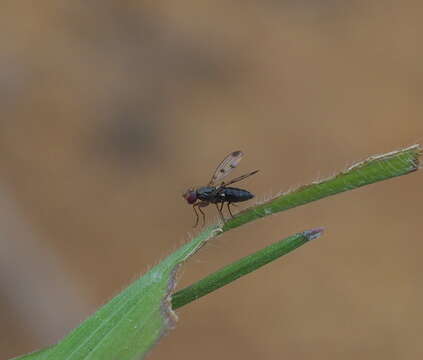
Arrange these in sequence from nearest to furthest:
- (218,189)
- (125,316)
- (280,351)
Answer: (125,316) < (218,189) < (280,351)

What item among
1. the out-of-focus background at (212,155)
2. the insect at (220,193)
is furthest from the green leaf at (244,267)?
the out-of-focus background at (212,155)

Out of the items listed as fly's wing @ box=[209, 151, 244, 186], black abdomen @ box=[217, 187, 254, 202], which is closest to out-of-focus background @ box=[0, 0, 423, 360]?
fly's wing @ box=[209, 151, 244, 186]

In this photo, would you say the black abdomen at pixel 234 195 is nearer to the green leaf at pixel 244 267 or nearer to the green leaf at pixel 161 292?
the green leaf at pixel 161 292

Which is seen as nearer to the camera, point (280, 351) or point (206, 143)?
point (280, 351)

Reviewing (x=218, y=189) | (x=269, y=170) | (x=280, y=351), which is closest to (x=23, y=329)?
(x=280, y=351)

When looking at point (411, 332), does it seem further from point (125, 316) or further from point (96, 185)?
point (125, 316)

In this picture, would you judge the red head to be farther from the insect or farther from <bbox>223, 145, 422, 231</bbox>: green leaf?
<bbox>223, 145, 422, 231</bbox>: green leaf
